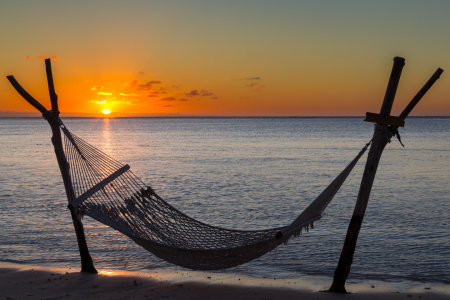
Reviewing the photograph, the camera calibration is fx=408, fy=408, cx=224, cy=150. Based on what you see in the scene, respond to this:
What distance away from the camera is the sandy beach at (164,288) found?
4277 millimetres

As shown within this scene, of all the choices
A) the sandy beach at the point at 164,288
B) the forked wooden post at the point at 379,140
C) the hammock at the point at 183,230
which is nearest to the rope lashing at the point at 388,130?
the forked wooden post at the point at 379,140

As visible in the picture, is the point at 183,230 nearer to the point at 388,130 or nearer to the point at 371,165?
the point at 371,165

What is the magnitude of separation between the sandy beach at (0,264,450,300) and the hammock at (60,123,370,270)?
0.45m

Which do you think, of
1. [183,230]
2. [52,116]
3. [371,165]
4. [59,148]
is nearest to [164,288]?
[183,230]

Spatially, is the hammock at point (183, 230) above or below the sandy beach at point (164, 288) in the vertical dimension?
above

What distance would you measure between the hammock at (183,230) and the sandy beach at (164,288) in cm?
45

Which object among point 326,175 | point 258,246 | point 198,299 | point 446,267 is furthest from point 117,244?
point 326,175

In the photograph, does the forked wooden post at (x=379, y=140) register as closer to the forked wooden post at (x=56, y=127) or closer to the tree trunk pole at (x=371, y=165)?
the tree trunk pole at (x=371, y=165)

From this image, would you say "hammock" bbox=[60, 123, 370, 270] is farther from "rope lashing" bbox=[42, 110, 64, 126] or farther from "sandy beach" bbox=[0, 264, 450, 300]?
"sandy beach" bbox=[0, 264, 450, 300]

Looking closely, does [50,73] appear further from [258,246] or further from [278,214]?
[278,214]

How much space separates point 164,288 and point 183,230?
26.6 inches

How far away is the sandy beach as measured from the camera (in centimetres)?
428

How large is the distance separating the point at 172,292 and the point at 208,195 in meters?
7.56

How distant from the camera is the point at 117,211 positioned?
447 cm
